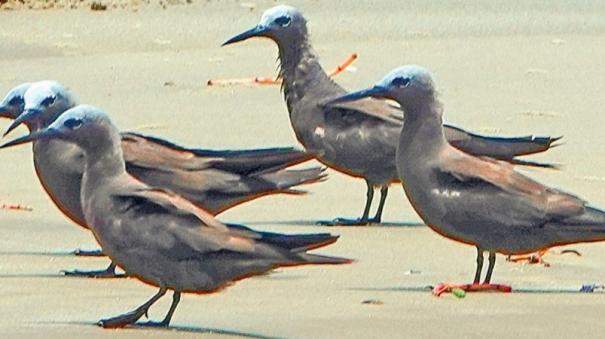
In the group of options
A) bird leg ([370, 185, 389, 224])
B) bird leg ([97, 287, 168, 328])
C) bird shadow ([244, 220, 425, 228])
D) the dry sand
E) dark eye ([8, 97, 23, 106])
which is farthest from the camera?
bird leg ([370, 185, 389, 224])

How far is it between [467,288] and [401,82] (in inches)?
43.5

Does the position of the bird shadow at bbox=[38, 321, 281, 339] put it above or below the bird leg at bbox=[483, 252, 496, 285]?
above

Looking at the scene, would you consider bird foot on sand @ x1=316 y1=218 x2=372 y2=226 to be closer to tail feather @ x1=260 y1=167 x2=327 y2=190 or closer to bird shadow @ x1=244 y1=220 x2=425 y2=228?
bird shadow @ x1=244 y1=220 x2=425 y2=228

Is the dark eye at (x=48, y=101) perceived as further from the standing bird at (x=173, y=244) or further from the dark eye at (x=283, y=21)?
the dark eye at (x=283, y=21)

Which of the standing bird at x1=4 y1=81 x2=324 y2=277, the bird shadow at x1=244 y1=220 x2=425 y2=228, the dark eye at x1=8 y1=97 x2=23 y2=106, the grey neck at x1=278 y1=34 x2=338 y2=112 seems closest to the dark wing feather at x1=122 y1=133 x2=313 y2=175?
the standing bird at x1=4 y1=81 x2=324 y2=277

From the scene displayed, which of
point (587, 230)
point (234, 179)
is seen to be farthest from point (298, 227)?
point (587, 230)

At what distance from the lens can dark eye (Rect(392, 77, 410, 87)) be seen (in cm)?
891

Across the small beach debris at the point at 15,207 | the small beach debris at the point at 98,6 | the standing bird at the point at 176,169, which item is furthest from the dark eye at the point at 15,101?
the small beach debris at the point at 98,6

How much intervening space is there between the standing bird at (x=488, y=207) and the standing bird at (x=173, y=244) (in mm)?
1280

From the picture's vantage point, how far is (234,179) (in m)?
9.02

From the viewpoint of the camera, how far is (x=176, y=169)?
29.9ft

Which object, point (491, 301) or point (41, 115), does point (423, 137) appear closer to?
point (491, 301)

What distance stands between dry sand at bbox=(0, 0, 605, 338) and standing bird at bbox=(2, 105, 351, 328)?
17 centimetres

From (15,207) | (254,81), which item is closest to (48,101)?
(15,207)
